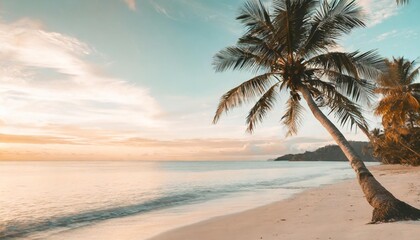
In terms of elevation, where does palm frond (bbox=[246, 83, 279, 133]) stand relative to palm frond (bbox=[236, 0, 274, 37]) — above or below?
below

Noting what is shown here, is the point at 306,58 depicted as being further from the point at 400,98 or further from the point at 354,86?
the point at 400,98

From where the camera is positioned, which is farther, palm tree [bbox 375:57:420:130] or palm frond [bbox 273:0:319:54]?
palm tree [bbox 375:57:420:130]

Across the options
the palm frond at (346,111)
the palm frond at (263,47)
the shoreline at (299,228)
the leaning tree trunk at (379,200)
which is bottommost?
the shoreline at (299,228)

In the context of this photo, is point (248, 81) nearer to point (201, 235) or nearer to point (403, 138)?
point (201, 235)

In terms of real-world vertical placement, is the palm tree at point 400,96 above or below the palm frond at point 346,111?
above

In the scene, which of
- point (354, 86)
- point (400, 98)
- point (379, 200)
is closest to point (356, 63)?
point (354, 86)

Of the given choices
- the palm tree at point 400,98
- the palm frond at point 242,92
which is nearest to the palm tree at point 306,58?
the palm frond at point 242,92

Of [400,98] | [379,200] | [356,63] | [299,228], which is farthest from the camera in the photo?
[400,98]

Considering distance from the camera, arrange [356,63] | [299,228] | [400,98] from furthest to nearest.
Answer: [400,98]
[356,63]
[299,228]

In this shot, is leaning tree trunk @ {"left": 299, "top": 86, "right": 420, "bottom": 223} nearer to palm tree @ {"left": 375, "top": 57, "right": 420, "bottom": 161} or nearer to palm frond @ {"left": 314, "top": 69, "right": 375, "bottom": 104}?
palm frond @ {"left": 314, "top": 69, "right": 375, "bottom": 104}

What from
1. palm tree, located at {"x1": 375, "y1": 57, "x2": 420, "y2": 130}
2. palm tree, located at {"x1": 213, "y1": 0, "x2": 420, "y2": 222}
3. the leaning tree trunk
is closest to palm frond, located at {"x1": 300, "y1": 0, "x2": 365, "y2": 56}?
palm tree, located at {"x1": 213, "y1": 0, "x2": 420, "y2": 222}

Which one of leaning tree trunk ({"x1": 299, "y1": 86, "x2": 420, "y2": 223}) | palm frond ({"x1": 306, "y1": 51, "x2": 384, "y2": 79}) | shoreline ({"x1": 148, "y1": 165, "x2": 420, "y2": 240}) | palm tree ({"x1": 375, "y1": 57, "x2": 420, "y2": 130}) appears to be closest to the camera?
shoreline ({"x1": 148, "y1": 165, "x2": 420, "y2": 240})

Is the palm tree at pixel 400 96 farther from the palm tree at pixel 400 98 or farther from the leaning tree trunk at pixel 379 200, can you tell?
the leaning tree trunk at pixel 379 200

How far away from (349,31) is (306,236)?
759cm
